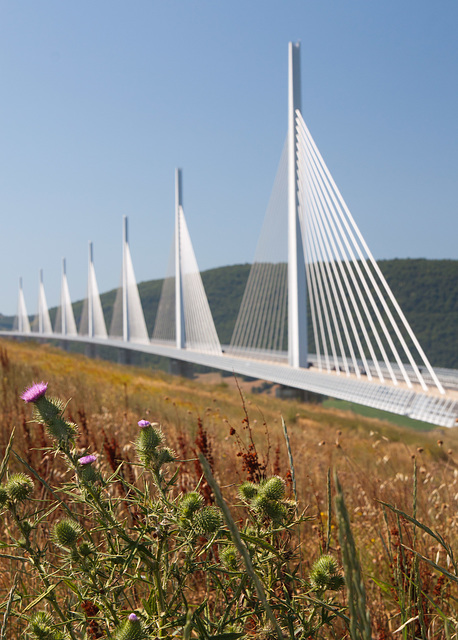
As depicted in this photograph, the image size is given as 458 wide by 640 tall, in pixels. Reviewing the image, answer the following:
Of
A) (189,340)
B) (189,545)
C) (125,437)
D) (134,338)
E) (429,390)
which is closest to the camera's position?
(189,545)

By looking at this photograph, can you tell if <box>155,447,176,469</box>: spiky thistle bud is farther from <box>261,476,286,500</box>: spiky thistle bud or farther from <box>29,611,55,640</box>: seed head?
<box>29,611,55,640</box>: seed head

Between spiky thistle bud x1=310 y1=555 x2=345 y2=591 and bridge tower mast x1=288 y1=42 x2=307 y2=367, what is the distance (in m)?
14.4

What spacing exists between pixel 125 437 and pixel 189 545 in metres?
3.71

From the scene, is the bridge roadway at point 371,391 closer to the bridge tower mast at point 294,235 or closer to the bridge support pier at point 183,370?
the bridge tower mast at point 294,235

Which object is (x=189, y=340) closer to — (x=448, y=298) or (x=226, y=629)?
(x=226, y=629)

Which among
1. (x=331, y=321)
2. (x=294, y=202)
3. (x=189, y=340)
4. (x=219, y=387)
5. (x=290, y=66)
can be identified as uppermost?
(x=290, y=66)

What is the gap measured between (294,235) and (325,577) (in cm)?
1483

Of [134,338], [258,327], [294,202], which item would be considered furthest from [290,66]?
[134,338]

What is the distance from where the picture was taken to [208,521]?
3.58 feet

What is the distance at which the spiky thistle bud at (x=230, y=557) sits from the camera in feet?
3.91

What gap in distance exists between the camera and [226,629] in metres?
1.08

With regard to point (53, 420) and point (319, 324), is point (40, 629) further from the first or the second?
point (319, 324)

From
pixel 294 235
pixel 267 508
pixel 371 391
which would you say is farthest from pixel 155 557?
pixel 294 235

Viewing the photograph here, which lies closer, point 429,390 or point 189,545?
point 189,545
